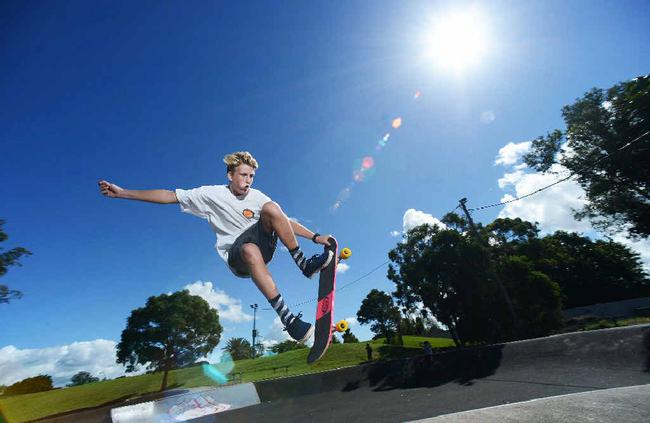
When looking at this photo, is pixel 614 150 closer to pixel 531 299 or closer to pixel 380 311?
pixel 531 299

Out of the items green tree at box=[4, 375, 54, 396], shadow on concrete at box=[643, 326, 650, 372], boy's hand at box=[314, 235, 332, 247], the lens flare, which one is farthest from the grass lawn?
boy's hand at box=[314, 235, 332, 247]

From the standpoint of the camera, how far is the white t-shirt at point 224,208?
11.3 feet

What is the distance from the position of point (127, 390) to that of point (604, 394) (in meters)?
35.7

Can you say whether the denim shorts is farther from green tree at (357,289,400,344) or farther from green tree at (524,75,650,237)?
green tree at (357,289,400,344)

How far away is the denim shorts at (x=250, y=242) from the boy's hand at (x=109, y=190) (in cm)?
146

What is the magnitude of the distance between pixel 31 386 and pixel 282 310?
42.7 metres

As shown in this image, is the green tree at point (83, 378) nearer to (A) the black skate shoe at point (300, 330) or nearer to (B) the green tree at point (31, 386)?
(B) the green tree at point (31, 386)

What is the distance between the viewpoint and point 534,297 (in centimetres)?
1994

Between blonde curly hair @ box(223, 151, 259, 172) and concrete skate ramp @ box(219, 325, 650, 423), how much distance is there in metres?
8.53

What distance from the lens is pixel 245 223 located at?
3.47m

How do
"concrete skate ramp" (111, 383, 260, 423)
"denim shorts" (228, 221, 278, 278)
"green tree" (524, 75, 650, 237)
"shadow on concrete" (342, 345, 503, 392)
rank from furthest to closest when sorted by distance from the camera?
"green tree" (524, 75, 650, 237), "shadow on concrete" (342, 345, 503, 392), "concrete skate ramp" (111, 383, 260, 423), "denim shorts" (228, 221, 278, 278)

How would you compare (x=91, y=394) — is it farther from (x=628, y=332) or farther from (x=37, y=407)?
(x=628, y=332)

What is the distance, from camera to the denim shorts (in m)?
3.32

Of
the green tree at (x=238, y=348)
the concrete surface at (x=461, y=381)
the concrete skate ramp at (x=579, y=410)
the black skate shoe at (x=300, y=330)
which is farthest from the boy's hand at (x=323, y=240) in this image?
the green tree at (x=238, y=348)
